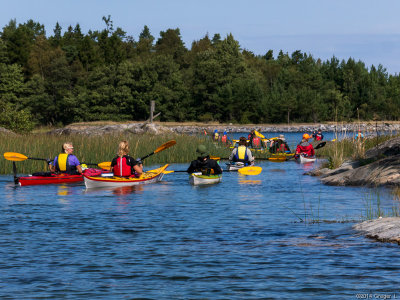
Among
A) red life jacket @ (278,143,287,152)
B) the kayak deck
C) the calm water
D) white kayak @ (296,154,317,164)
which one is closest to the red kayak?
the kayak deck

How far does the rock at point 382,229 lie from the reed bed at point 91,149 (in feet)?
54.5

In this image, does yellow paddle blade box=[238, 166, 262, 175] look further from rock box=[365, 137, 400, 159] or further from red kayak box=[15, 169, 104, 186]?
red kayak box=[15, 169, 104, 186]

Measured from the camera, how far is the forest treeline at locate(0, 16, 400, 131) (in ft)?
325

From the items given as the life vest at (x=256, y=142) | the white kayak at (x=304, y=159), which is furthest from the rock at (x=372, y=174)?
the life vest at (x=256, y=142)

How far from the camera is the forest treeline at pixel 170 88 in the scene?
9906 cm

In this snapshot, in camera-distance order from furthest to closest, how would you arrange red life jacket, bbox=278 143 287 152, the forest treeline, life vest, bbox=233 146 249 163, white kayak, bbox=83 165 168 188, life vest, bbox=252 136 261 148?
the forest treeline < life vest, bbox=252 136 261 148 < red life jacket, bbox=278 143 287 152 < life vest, bbox=233 146 249 163 < white kayak, bbox=83 165 168 188

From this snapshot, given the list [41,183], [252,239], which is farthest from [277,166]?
[252,239]

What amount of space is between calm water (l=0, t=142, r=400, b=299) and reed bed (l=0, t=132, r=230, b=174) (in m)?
7.58

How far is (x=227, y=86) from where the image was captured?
102062mm

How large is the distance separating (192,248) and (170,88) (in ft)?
312

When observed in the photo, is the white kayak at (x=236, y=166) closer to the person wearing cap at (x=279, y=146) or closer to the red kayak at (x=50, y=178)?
the red kayak at (x=50, y=178)

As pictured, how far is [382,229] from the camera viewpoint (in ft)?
35.9

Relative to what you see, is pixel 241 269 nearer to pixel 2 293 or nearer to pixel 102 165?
pixel 2 293

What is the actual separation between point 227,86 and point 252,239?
300ft
